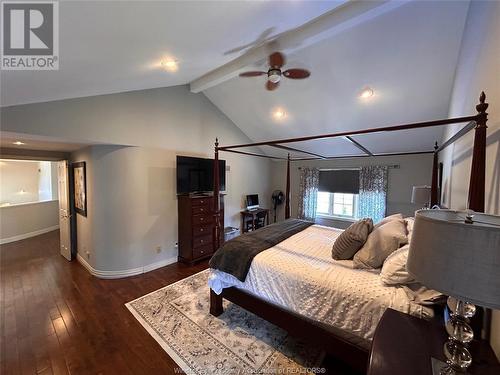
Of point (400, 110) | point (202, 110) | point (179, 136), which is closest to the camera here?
point (400, 110)

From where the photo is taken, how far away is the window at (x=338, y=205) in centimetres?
550

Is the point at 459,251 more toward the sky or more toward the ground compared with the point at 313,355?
more toward the sky

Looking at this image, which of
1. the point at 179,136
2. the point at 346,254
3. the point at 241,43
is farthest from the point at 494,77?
the point at 179,136

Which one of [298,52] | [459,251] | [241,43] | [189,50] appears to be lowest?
[459,251]

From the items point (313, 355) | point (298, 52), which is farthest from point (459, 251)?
point (298, 52)

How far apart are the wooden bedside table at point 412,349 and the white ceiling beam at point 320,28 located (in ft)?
8.29

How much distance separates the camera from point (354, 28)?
2.45 m

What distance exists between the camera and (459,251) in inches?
25.2

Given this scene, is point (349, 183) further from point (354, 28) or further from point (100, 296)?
point (100, 296)

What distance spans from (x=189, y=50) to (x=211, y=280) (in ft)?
8.09

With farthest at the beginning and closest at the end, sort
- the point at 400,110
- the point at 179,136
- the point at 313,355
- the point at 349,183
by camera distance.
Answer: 1. the point at 349,183
2. the point at 179,136
3. the point at 400,110
4. the point at 313,355

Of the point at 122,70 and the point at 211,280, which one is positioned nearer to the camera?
the point at 122,70

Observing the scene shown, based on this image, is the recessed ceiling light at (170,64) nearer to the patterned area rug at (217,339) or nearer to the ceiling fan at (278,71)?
the ceiling fan at (278,71)

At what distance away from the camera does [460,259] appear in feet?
2.09
